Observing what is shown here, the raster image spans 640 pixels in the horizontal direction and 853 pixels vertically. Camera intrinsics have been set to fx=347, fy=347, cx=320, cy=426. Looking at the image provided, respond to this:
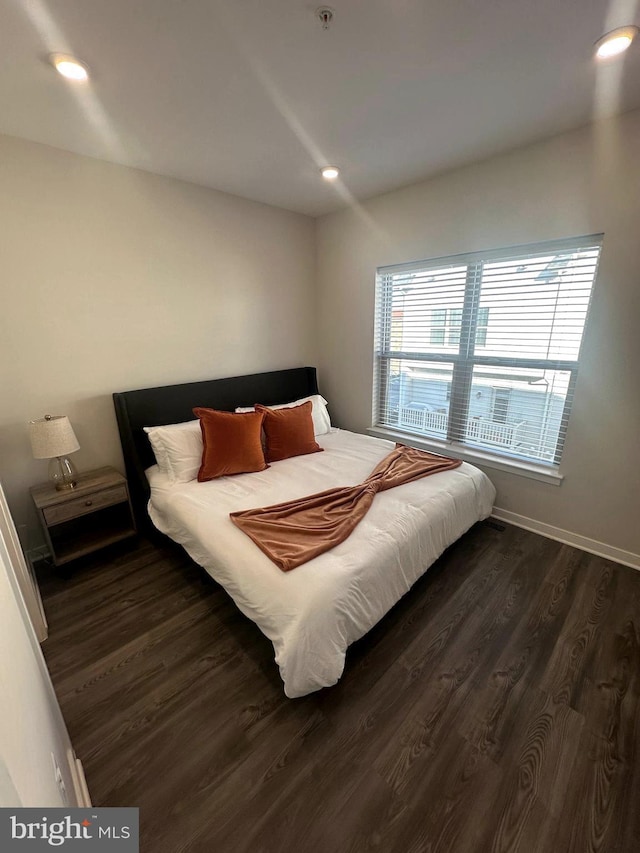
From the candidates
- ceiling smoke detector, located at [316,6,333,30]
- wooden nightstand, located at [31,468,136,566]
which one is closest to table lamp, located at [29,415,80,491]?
wooden nightstand, located at [31,468,136,566]

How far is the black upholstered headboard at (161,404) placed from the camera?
250cm

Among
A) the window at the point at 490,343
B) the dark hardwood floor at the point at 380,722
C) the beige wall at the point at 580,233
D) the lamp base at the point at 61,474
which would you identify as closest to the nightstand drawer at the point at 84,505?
the lamp base at the point at 61,474

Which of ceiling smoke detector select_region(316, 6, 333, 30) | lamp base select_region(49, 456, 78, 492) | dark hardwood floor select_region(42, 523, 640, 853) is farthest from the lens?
lamp base select_region(49, 456, 78, 492)

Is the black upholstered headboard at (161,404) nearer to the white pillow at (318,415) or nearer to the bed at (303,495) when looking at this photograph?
the bed at (303,495)

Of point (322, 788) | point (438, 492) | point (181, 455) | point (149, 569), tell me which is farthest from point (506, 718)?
point (181, 455)

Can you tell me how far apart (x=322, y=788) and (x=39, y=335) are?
8.95 ft

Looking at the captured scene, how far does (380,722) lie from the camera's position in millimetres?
1394

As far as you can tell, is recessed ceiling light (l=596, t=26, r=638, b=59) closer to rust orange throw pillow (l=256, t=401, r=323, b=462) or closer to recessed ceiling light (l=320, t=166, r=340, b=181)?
recessed ceiling light (l=320, t=166, r=340, b=181)

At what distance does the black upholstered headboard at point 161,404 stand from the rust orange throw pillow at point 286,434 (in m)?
0.42

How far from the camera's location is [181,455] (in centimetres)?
241

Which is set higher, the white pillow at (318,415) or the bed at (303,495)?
the white pillow at (318,415)

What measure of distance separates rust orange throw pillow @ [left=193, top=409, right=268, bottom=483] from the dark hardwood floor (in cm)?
76

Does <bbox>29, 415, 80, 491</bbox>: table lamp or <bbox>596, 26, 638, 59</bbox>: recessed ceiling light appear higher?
<bbox>596, 26, 638, 59</bbox>: recessed ceiling light

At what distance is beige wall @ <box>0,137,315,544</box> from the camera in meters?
2.09
